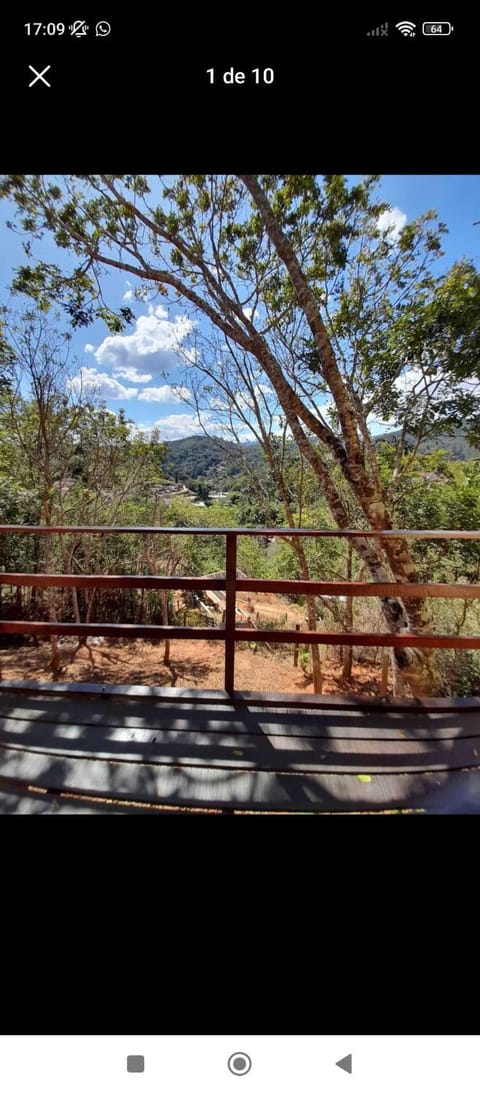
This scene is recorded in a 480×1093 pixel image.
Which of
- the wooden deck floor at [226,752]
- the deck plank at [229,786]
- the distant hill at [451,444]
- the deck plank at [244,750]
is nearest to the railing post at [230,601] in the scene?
the wooden deck floor at [226,752]

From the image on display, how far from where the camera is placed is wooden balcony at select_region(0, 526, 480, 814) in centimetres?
113

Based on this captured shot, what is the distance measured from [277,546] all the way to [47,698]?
15.4 feet

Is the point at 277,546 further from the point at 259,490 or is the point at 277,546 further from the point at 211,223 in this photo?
the point at 211,223

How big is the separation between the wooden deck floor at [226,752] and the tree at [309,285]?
1313mm


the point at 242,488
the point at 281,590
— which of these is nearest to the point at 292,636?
the point at 281,590
